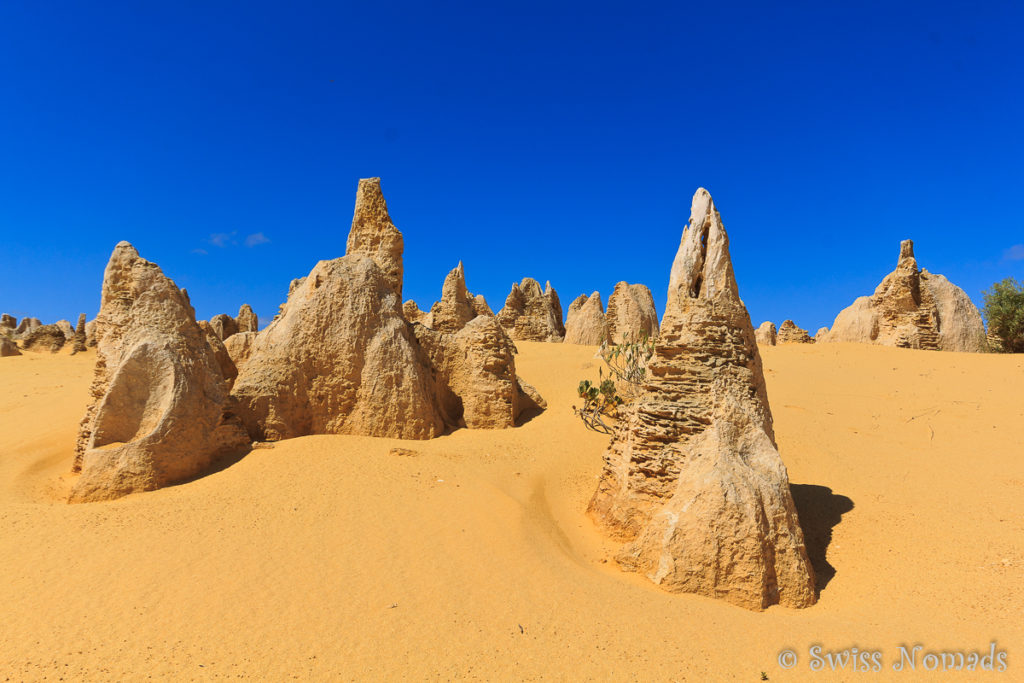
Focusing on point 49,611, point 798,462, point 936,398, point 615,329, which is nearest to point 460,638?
point 49,611

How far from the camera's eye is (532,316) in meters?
26.1

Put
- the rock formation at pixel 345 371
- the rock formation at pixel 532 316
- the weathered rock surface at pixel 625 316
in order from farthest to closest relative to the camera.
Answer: the rock formation at pixel 532 316 < the weathered rock surface at pixel 625 316 < the rock formation at pixel 345 371

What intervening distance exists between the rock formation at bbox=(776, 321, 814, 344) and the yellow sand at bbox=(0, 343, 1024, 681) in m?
20.2

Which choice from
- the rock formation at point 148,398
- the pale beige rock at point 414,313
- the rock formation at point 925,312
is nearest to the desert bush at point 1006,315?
the rock formation at point 925,312

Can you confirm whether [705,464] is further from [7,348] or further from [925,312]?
[7,348]

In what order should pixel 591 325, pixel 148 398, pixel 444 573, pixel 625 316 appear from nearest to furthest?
1. pixel 444 573
2. pixel 148 398
3. pixel 625 316
4. pixel 591 325

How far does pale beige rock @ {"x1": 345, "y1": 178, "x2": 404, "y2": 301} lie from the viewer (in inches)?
405

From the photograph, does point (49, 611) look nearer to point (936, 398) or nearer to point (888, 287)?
point (936, 398)

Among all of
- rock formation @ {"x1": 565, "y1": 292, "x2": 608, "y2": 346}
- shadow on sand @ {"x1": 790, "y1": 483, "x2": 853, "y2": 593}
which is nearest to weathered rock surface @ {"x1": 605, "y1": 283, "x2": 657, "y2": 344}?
rock formation @ {"x1": 565, "y1": 292, "x2": 608, "y2": 346}

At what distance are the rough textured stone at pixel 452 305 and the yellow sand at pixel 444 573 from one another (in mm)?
9953

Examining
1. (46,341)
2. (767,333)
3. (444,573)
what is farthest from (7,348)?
(767,333)

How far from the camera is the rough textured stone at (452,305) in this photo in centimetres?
1791

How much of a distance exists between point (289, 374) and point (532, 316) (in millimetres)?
18909

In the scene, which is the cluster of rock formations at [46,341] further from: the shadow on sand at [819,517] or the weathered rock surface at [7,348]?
the shadow on sand at [819,517]
